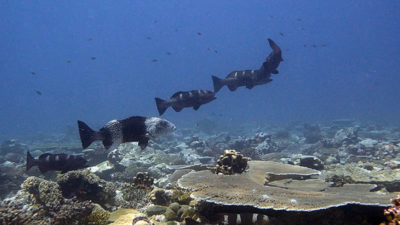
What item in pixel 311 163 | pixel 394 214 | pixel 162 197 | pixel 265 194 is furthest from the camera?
pixel 311 163

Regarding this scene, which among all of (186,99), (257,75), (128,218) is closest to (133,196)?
(128,218)

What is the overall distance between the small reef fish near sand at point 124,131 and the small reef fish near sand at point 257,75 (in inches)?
177

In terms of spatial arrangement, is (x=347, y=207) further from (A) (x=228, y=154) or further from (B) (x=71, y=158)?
(B) (x=71, y=158)

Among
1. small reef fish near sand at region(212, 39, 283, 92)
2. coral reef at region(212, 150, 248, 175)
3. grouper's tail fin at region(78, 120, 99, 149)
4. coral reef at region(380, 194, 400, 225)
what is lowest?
coral reef at region(380, 194, 400, 225)

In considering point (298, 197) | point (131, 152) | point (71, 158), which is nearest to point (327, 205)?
point (298, 197)

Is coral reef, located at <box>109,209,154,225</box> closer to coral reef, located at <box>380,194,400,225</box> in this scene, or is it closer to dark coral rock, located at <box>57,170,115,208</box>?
dark coral rock, located at <box>57,170,115,208</box>

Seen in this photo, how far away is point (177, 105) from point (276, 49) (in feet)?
11.8

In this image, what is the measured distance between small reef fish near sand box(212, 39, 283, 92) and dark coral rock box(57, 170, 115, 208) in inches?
205

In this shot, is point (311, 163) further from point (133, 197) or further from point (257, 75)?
point (133, 197)

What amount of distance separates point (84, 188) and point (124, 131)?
7.25ft

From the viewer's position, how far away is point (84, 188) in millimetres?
6820

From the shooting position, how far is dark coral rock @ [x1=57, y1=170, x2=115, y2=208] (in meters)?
6.80

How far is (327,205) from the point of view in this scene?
4.02 metres

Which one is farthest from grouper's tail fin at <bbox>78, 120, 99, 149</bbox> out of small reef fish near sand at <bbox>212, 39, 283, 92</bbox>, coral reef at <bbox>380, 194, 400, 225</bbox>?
small reef fish near sand at <bbox>212, 39, 283, 92</bbox>
